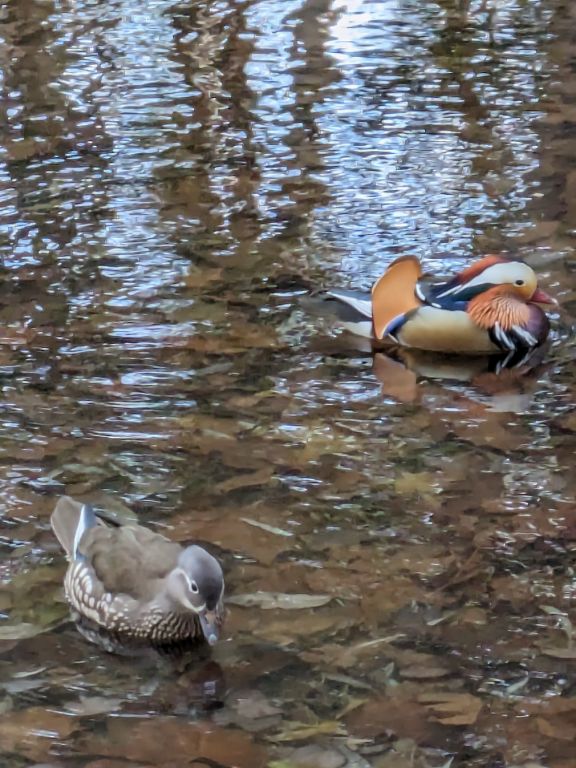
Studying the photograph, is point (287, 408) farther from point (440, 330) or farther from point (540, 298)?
point (540, 298)

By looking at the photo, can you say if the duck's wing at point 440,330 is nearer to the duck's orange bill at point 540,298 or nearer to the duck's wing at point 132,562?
the duck's orange bill at point 540,298

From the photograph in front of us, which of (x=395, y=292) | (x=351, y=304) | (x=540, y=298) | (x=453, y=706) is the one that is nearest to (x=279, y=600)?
(x=453, y=706)

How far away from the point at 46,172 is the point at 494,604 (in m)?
4.40

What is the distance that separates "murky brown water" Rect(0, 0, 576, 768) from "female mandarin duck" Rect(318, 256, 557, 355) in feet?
0.59

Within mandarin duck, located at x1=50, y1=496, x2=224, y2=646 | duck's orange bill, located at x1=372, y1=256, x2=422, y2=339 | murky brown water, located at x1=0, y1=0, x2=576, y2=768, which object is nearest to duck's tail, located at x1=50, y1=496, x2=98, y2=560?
mandarin duck, located at x1=50, y1=496, x2=224, y2=646

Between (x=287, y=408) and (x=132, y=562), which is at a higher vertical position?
(x=132, y=562)

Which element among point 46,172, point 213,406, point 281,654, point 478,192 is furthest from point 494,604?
point 46,172

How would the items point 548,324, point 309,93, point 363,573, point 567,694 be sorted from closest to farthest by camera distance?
1. point 567,694
2. point 363,573
3. point 548,324
4. point 309,93

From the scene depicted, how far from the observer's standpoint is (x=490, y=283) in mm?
5309

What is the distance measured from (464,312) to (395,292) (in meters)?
0.30

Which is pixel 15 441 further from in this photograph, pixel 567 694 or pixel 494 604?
pixel 567 694

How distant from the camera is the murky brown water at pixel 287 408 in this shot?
3363mm

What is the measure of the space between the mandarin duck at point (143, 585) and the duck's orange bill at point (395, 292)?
1.90 m

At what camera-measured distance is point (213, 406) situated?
4.88 metres
